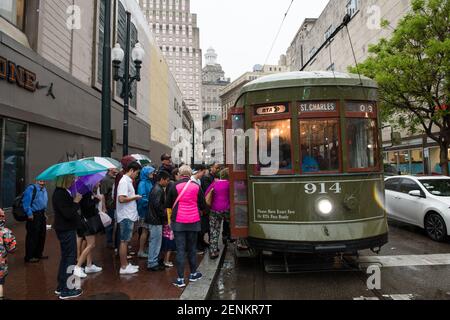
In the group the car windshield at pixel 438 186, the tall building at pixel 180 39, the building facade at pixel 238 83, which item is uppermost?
the tall building at pixel 180 39

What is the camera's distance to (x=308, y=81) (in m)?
5.30

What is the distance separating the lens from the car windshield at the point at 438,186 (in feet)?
25.3

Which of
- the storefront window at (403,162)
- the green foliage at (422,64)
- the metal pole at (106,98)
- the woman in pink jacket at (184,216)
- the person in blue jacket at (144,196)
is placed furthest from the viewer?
the storefront window at (403,162)

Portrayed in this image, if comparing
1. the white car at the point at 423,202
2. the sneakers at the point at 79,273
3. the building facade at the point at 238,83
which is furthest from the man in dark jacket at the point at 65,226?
the building facade at the point at 238,83

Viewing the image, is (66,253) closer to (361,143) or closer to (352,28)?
(361,143)

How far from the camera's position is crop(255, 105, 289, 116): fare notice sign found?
17.4 feet

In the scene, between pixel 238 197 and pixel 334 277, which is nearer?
pixel 334 277

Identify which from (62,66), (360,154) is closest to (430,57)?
(360,154)

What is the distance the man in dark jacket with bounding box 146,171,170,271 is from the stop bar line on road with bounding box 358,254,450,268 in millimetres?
3772

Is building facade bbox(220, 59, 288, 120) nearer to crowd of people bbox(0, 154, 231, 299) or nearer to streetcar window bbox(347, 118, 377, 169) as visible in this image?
crowd of people bbox(0, 154, 231, 299)

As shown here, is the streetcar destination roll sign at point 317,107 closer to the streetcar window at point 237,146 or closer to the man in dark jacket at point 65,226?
the streetcar window at point 237,146

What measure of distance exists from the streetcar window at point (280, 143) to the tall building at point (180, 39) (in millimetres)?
112255

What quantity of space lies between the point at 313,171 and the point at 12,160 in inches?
347

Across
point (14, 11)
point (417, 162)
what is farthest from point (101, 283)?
point (417, 162)
